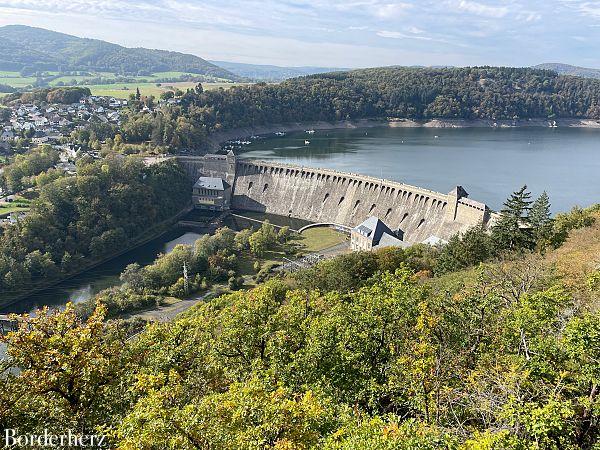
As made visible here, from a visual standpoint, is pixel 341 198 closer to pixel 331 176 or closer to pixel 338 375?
pixel 331 176

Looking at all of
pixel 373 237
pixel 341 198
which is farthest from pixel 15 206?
pixel 373 237

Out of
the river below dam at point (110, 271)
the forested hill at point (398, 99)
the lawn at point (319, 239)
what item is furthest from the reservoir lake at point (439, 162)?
the forested hill at point (398, 99)

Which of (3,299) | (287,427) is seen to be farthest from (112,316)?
(287,427)

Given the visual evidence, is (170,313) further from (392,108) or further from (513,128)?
(513,128)

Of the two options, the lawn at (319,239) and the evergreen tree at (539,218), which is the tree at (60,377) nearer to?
the evergreen tree at (539,218)

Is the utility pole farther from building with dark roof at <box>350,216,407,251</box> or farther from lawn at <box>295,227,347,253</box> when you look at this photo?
building with dark roof at <box>350,216,407,251</box>
